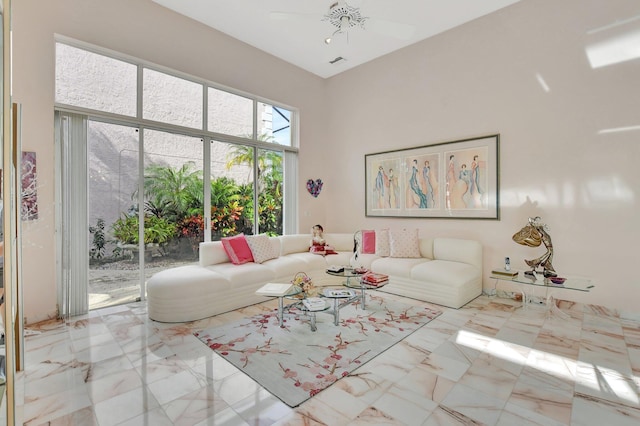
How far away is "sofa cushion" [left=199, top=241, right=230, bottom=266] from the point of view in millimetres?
4281

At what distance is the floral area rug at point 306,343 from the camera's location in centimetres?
230

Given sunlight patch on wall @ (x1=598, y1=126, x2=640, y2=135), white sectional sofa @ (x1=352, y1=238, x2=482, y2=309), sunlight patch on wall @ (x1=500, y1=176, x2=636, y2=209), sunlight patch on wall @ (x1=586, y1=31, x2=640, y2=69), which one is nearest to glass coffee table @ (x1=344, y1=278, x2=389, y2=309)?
white sectional sofa @ (x1=352, y1=238, x2=482, y2=309)

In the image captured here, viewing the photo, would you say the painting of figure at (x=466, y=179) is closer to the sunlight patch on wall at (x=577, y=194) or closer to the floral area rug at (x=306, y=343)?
the sunlight patch on wall at (x=577, y=194)

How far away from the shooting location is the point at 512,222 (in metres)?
4.28

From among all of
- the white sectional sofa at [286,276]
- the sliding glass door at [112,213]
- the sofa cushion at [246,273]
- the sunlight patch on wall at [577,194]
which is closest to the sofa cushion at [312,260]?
the white sectional sofa at [286,276]

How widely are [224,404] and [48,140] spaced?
139 inches

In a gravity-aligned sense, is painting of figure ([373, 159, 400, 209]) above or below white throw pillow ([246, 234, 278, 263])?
above

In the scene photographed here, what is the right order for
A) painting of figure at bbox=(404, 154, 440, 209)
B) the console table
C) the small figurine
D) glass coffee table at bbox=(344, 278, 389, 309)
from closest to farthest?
the console table
glass coffee table at bbox=(344, 278, 389, 309)
painting of figure at bbox=(404, 154, 440, 209)
the small figurine

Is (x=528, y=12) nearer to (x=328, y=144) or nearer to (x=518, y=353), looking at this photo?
(x=328, y=144)

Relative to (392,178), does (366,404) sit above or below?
below

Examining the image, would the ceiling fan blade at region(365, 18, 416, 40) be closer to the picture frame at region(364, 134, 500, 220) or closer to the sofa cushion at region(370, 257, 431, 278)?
the picture frame at region(364, 134, 500, 220)

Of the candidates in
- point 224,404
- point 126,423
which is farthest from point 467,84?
point 126,423

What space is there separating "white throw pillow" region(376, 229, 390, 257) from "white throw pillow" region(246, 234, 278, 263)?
71.1 inches

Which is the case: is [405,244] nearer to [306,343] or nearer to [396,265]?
[396,265]
